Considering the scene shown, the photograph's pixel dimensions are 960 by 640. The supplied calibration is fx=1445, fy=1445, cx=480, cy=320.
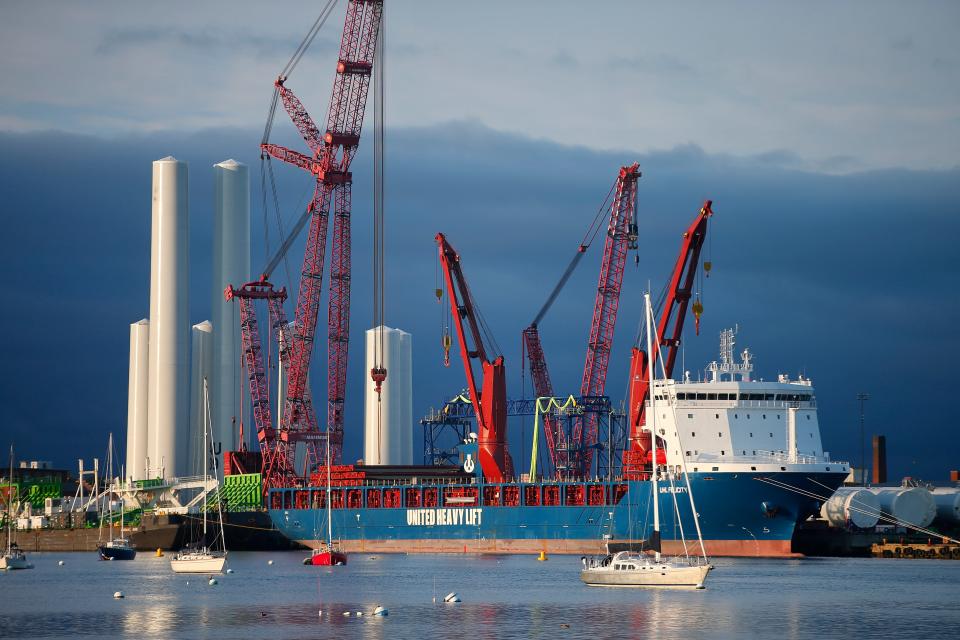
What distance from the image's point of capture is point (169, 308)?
379ft

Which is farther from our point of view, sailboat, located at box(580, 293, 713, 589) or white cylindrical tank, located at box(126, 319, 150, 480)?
white cylindrical tank, located at box(126, 319, 150, 480)

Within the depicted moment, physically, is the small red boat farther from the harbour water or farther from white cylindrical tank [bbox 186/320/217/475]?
white cylindrical tank [bbox 186/320/217/475]

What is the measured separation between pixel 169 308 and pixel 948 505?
60759 mm

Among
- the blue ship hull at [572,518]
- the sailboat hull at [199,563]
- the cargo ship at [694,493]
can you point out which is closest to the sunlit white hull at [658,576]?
the blue ship hull at [572,518]

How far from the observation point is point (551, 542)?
91.4m

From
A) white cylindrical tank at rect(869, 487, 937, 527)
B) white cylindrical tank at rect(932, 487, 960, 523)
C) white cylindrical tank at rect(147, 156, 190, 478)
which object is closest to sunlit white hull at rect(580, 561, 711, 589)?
white cylindrical tank at rect(869, 487, 937, 527)

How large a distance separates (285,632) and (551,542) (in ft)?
142

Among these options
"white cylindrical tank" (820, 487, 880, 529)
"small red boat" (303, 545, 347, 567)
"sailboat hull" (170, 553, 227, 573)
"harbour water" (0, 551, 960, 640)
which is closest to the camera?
"harbour water" (0, 551, 960, 640)

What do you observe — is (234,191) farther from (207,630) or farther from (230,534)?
(207,630)

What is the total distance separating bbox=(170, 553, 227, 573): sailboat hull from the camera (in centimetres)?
7969

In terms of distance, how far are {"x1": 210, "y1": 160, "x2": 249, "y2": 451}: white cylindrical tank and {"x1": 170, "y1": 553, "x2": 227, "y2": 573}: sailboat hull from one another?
40.1 m

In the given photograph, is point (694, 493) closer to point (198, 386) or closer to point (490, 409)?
point (490, 409)

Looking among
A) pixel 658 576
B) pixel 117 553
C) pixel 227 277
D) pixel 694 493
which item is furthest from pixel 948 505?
pixel 227 277

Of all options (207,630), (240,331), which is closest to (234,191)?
(240,331)
